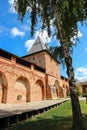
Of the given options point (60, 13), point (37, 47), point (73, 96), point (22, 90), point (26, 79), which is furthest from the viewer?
point (37, 47)

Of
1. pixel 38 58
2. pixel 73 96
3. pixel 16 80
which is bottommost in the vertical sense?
pixel 73 96

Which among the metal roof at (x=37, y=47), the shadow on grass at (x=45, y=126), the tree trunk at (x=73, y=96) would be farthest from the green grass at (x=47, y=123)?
the metal roof at (x=37, y=47)

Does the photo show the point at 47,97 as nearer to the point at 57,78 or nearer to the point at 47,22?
the point at 57,78

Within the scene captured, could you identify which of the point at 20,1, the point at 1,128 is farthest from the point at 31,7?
the point at 1,128

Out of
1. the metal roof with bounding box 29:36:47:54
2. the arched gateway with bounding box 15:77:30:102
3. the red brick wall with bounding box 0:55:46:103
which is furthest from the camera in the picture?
the metal roof with bounding box 29:36:47:54

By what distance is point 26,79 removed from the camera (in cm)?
2084

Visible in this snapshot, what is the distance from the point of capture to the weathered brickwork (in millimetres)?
16938

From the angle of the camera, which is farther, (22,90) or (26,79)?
(26,79)

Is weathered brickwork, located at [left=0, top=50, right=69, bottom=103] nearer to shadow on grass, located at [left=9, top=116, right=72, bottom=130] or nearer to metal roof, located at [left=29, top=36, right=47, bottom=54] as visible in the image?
metal roof, located at [left=29, top=36, right=47, bottom=54]

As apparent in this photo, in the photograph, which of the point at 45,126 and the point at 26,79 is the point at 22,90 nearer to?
the point at 26,79

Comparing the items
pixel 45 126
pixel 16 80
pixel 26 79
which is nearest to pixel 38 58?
pixel 26 79

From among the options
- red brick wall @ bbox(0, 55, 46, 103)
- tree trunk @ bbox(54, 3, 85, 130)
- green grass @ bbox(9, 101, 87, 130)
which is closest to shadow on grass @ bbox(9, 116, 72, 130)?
green grass @ bbox(9, 101, 87, 130)

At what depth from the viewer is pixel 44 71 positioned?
2683 cm

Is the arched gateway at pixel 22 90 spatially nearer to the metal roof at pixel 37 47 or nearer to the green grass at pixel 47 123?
the green grass at pixel 47 123
